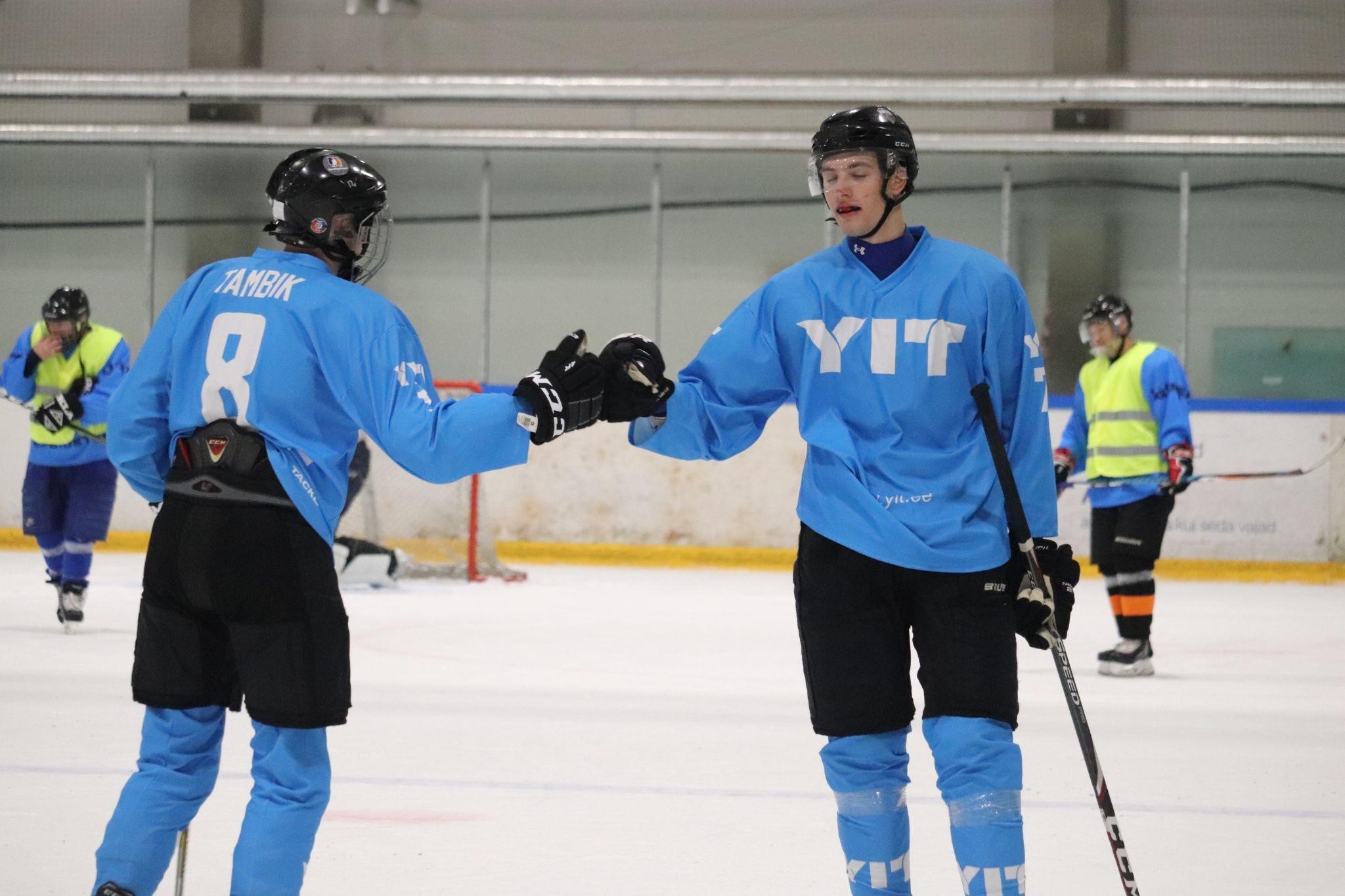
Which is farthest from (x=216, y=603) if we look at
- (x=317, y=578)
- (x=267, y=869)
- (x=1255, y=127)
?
(x=1255, y=127)

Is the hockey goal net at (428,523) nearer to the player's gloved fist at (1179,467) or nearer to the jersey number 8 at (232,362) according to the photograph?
the player's gloved fist at (1179,467)

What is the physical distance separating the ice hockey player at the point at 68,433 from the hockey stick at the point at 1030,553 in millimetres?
5079

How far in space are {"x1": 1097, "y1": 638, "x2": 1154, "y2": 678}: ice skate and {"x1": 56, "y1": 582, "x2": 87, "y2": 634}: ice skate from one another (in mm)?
4257

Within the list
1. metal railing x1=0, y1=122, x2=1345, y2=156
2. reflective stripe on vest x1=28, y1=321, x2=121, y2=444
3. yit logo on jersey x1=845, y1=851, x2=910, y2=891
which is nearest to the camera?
yit logo on jersey x1=845, y1=851, x2=910, y2=891

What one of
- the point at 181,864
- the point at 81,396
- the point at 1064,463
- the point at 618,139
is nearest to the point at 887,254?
the point at 181,864

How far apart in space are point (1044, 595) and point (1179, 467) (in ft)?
12.6

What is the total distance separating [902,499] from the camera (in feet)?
8.02

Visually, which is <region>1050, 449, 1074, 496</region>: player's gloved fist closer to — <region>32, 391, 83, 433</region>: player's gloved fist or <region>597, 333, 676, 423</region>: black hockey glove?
<region>597, 333, 676, 423</region>: black hockey glove

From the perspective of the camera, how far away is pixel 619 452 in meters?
11.2

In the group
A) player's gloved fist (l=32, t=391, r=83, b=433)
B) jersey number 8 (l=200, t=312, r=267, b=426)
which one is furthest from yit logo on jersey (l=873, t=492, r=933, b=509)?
player's gloved fist (l=32, t=391, r=83, b=433)

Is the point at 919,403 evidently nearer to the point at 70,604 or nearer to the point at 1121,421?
the point at 1121,421

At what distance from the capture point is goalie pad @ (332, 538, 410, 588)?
9195 millimetres

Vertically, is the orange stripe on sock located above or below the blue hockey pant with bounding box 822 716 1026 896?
below

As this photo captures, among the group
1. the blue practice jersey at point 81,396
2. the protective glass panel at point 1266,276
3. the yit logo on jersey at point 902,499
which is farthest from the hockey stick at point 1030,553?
the protective glass panel at point 1266,276
